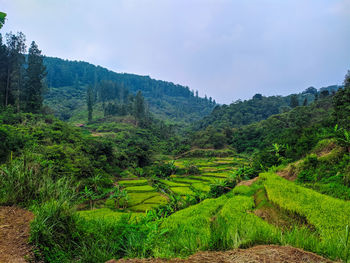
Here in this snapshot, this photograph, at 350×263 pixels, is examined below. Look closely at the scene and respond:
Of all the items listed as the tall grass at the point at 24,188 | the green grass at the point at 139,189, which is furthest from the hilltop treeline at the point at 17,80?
the tall grass at the point at 24,188

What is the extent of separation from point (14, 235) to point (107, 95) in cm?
7645

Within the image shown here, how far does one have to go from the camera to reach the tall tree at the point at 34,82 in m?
27.4

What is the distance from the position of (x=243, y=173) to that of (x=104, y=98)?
70.8 m

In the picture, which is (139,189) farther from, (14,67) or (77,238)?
(14,67)

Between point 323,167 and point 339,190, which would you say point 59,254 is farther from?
point 323,167

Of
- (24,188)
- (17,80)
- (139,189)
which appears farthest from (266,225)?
(17,80)

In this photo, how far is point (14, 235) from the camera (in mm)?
3146

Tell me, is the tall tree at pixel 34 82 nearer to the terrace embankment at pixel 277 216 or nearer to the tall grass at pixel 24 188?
the tall grass at pixel 24 188

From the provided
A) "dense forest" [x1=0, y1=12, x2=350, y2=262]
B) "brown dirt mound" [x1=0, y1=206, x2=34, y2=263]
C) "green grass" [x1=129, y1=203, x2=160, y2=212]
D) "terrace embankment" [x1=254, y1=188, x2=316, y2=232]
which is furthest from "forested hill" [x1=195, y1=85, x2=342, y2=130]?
"brown dirt mound" [x1=0, y1=206, x2=34, y2=263]

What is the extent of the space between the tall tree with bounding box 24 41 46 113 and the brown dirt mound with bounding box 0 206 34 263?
2988cm

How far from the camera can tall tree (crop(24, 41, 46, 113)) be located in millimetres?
27359

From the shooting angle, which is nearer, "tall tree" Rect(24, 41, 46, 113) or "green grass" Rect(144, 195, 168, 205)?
"green grass" Rect(144, 195, 168, 205)

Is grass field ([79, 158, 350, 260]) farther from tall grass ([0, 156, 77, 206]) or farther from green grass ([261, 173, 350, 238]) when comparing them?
tall grass ([0, 156, 77, 206])

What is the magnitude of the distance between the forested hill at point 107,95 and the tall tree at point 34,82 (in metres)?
30.0
